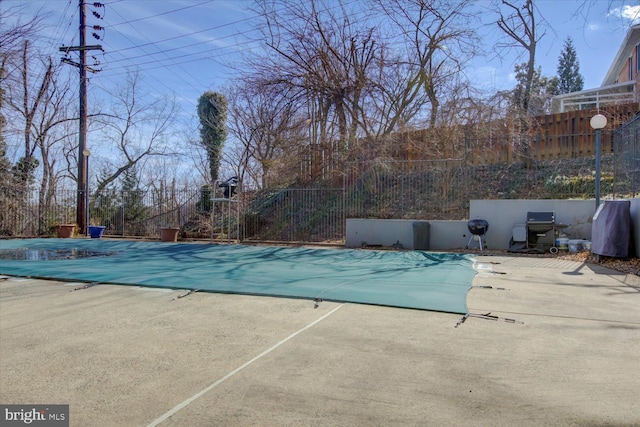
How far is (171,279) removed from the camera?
652 centimetres

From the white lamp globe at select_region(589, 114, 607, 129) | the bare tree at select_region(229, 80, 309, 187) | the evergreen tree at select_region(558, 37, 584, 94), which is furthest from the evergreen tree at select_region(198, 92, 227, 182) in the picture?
the evergreen tree at select_region(558, 37, 584, 94)

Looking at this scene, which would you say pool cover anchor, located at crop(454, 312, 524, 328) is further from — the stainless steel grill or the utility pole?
the utility pole

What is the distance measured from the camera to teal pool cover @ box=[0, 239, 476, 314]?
17.6 feet

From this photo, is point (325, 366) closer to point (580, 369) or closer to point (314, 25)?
point (580, 369)

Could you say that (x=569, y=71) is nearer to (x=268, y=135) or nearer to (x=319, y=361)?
(x=268, y=135)

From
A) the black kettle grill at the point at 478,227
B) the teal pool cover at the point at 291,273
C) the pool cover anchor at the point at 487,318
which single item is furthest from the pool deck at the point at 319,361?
the black kettle grill at the point at 478,227

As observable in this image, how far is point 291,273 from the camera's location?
7.12m

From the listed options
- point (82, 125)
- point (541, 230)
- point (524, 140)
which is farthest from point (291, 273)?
point (82, 125)

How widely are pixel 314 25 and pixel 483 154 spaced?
816 centimetres

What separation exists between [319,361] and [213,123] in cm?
1891

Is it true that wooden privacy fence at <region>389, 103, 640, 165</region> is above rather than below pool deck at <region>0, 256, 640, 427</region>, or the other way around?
above

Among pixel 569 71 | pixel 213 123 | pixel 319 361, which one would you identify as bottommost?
pixel 319 361

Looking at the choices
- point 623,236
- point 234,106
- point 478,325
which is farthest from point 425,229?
point 234,106

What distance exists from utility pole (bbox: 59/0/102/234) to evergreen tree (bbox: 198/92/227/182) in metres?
5.11
